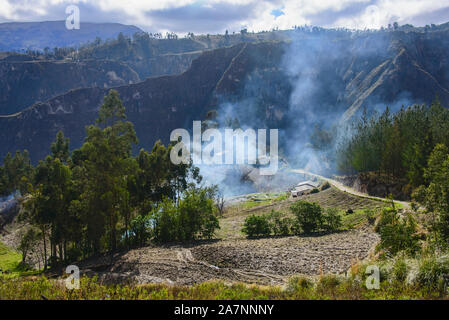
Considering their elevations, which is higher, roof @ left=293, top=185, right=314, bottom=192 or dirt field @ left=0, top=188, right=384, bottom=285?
dirt field @ left=0, top=188, right=384, bottom=285

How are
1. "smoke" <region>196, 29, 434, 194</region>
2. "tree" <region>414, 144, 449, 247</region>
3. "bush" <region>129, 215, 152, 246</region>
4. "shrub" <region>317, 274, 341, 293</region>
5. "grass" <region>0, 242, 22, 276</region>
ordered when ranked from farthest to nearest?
"smoke" <region>196, 29, 434, 194</region>
"grass" <region>0, 242, 22, 276</region>
"bush" <region>129, 215, 152, 246</region>
"tree" <region>414, 144, 449, 247</region>
"shrub" <region>317, 274, 341, 293</region>

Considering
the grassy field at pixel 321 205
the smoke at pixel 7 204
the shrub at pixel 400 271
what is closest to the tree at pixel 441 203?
the shrub at pixel 400 271

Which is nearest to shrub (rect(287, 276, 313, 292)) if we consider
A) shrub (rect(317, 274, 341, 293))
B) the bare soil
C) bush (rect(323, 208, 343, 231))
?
shrub (rect(317, 274, 341, 293))

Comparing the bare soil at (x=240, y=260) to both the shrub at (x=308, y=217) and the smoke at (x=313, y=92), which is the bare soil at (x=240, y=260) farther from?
the smoke at (x=313, y=92)

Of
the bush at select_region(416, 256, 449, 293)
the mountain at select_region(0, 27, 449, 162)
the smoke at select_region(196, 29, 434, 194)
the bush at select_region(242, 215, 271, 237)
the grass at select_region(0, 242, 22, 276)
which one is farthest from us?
the mountain at select_region(0, 27, 449, 162)

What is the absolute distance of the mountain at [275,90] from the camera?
12325 centimetres

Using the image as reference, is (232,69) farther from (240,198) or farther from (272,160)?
Result: (240,198)

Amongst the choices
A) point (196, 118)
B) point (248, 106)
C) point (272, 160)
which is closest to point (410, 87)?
point (248, 106)

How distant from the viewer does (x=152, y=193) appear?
3347 centimetres

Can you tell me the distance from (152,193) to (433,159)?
23.7m

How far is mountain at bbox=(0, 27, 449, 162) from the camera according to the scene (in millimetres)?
123250

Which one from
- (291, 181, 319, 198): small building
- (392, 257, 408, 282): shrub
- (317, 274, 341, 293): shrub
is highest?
(392, 257, 408, 282): shrub

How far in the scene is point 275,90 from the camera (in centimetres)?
14000

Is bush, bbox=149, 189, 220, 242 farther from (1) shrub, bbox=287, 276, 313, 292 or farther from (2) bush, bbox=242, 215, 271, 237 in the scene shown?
(1) shrub, bbox=287, 276, 313, 292
